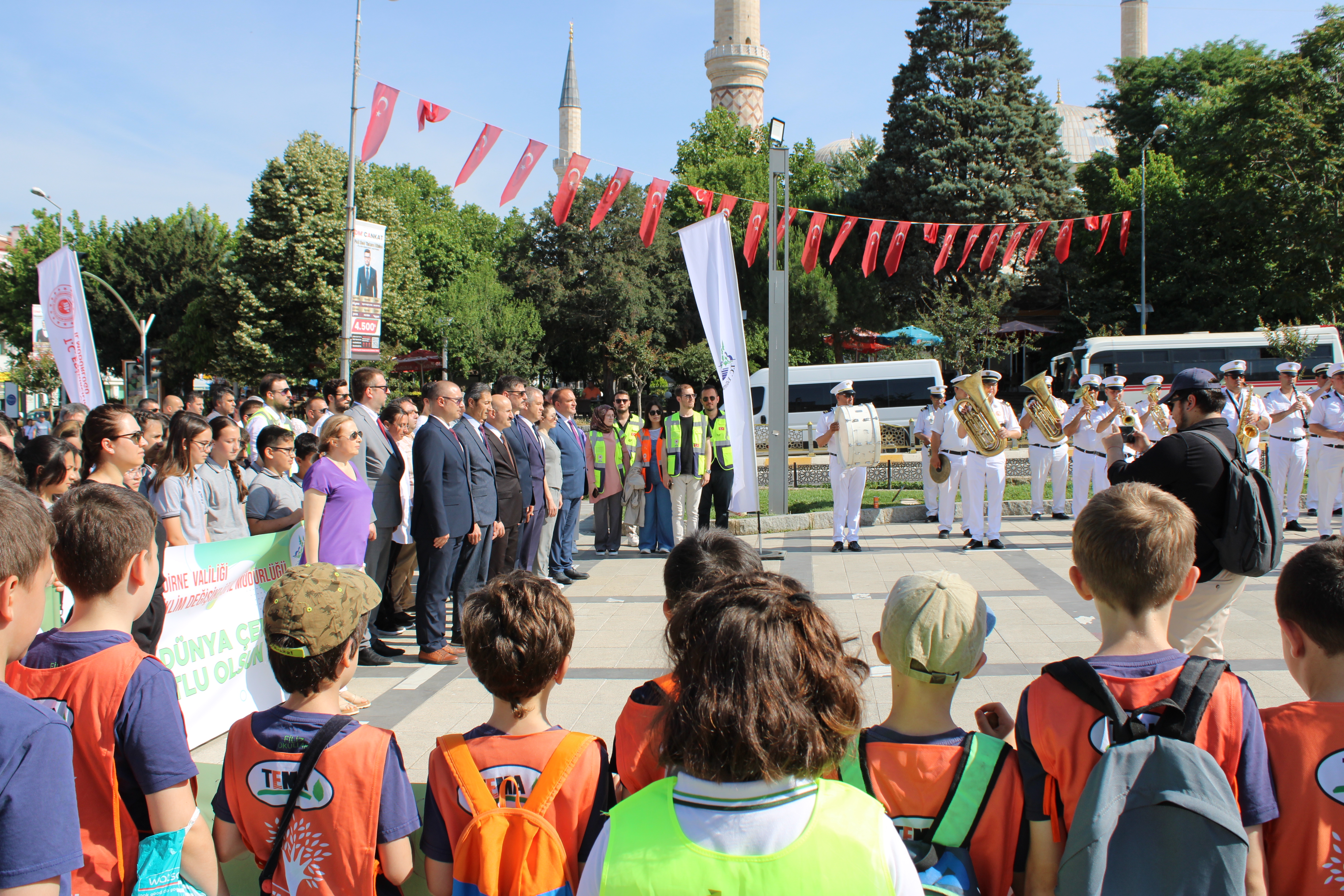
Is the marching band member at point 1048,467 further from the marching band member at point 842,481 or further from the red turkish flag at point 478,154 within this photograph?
the red turkish flag at point 478,154

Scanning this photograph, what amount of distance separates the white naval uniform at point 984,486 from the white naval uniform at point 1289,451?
3.56 m

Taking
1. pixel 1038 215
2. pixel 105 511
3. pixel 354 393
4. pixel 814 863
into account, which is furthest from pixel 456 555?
pixel 1038 215

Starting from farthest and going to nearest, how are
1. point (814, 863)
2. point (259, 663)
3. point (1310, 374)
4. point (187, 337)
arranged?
point (187, 337) → point (1310, 374) → point (259, 663) → point (814, 863)

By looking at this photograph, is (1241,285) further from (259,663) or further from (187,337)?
(187,337)

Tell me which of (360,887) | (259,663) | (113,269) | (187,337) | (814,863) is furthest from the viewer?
(113,269)

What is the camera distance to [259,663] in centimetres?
495

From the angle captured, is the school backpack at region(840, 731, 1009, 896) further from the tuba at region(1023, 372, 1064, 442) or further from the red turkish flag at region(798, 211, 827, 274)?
the red turkish flag at region(798, 211, 827, 274)

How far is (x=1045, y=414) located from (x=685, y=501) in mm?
5069

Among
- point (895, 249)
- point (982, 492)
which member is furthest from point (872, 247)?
point (982, 492)

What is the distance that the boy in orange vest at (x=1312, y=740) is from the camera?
1.81 m

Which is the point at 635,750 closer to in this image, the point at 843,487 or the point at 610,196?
the point at 843,487

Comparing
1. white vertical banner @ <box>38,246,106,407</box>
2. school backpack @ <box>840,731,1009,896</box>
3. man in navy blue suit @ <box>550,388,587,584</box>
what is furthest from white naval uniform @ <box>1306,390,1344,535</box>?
white vertical banner @ <box>38,246,106,407</box>

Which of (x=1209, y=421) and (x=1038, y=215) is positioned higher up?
(x=1038, y=215)

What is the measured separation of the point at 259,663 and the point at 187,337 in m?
38.5
